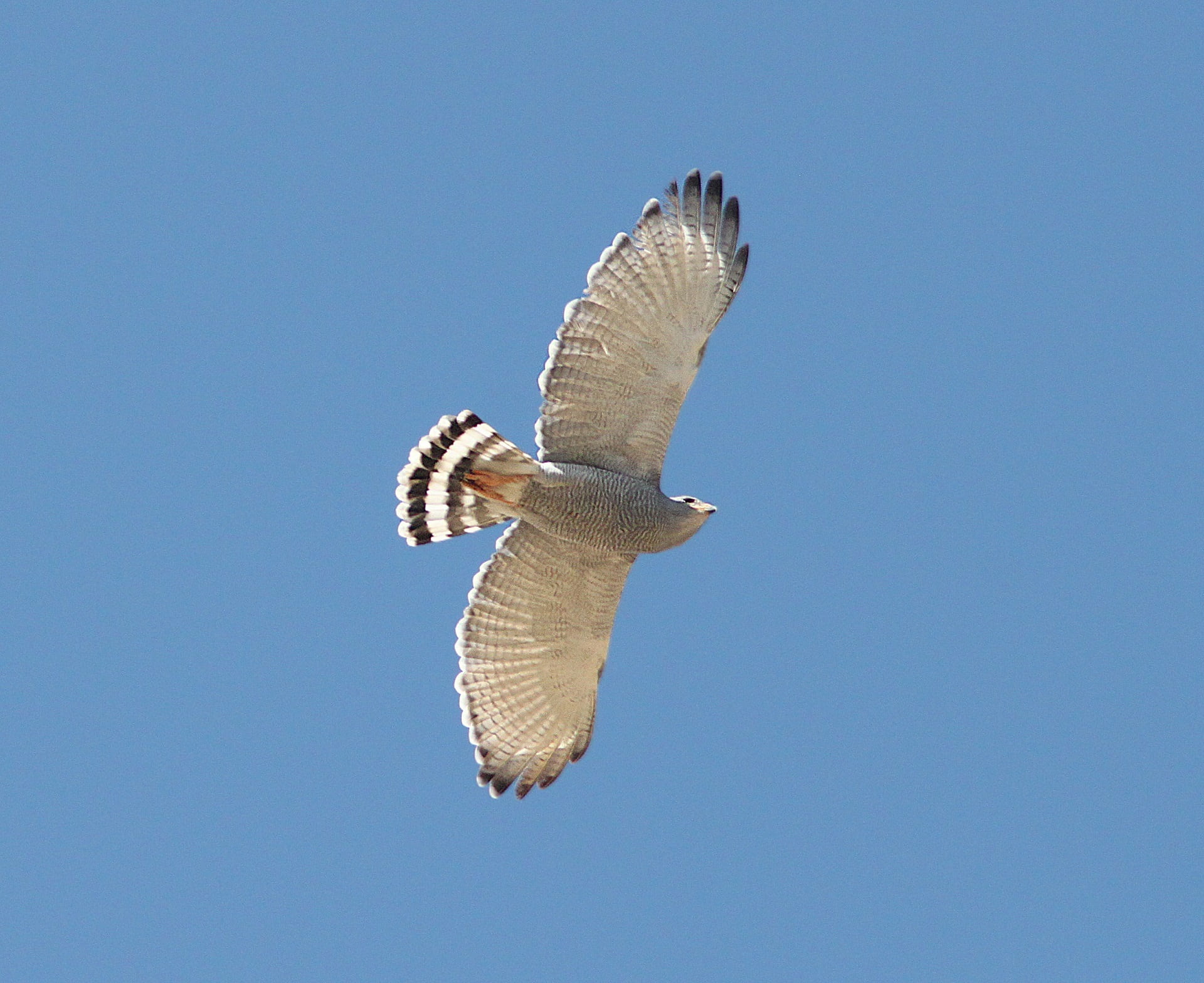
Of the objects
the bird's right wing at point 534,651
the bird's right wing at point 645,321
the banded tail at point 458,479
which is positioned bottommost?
the bird's right wing at point 534,651

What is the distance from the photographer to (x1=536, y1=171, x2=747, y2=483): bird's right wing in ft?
37.6

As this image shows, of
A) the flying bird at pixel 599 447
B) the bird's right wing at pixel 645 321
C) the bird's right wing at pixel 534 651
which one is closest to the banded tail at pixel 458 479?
the flying bird at pixel 599 447

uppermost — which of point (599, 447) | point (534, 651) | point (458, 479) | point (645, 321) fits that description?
point (645, 321)

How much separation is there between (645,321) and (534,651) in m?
2.53

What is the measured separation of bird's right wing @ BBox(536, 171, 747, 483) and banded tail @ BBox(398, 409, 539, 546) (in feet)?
0.95

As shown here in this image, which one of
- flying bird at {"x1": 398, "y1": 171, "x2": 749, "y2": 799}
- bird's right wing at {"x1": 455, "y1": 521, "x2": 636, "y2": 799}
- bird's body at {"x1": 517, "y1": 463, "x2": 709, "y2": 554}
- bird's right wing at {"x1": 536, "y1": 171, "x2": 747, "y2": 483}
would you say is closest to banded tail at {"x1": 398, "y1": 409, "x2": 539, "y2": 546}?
flying bird at {"x1": 398, "y1": 171, "x2": 749, "y2": 799}

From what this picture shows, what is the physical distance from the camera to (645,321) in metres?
11.5

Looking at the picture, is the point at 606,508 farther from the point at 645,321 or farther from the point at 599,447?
the point at 645,321

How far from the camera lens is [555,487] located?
11688mm

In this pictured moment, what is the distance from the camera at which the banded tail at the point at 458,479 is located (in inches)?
457

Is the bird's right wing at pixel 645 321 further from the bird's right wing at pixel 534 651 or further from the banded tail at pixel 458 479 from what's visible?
the bird's right wing at pixel 534 651

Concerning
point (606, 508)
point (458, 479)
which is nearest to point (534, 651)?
point (606, 508)

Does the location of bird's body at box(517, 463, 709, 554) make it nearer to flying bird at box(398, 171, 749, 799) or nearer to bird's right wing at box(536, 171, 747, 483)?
flying bird at box(398, 171, 749, 799)

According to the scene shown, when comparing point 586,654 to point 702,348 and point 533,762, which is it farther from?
point 702,348
